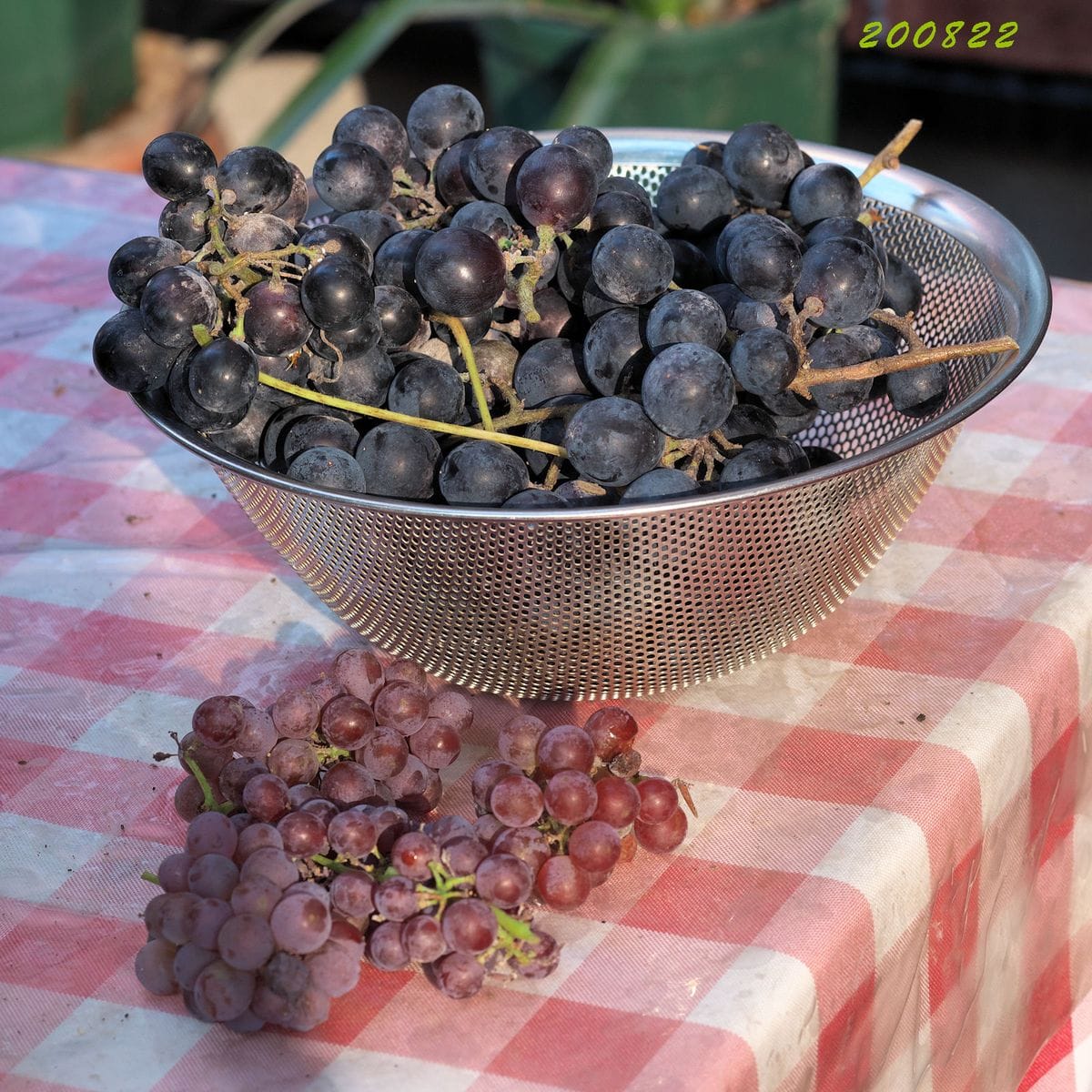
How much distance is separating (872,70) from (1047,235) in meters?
1.04

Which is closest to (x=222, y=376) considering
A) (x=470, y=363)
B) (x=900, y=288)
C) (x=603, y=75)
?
(x=470, y=363)

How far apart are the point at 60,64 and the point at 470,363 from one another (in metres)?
3.02

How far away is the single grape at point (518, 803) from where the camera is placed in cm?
83

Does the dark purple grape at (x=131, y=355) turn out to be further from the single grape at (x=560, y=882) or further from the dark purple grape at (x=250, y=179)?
the single grape at (x=560, y=882)

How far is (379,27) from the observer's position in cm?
268

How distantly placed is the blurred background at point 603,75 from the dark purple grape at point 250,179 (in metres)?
1.45

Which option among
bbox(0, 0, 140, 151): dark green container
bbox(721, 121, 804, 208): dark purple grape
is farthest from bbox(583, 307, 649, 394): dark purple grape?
bbox(0, 0, 140, 151): dark green container

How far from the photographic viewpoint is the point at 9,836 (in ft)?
3.09

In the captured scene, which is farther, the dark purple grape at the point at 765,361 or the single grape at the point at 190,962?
the dark purple grape at the point at 765,361

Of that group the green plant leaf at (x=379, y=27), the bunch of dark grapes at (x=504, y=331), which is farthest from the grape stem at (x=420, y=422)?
the green plant leaf at (x=379, y=27)

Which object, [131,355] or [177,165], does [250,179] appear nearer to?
[177,165]

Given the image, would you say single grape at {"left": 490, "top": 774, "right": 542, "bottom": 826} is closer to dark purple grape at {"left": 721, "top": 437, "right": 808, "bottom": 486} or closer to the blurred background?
dark purple grape at {"left": 721, "top": 437, "right": 808, "bottom": 486}

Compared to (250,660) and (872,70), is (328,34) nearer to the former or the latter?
(872,70)

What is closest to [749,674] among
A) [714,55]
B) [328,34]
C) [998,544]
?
[998,544]
